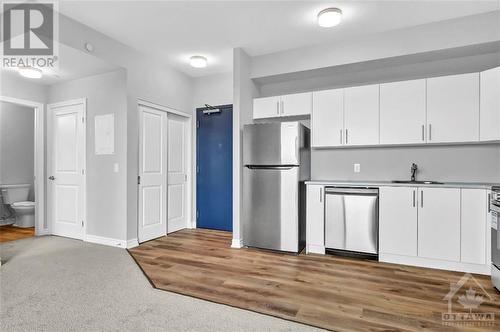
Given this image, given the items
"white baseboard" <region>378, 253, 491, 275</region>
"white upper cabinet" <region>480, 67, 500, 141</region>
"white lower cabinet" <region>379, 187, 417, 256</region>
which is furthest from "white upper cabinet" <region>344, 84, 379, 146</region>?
"white baseboard" <region>378, 253, 491, 275</region>

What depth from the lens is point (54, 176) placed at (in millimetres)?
4496

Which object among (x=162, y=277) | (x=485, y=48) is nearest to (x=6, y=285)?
(x=162, y=277)

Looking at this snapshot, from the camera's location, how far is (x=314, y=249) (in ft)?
11.4

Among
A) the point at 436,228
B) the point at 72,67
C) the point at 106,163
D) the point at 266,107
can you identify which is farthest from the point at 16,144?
the point at 436,228

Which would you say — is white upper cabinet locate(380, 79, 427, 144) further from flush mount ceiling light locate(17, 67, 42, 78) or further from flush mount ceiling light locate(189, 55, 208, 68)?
flush mount ceiling light locate(17, 67, 42, 78)

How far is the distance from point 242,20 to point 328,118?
1669mm

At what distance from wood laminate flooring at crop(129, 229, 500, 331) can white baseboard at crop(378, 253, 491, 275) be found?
0.28 ft

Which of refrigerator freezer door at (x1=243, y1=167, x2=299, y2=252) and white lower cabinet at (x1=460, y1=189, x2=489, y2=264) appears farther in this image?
refrigerator freezer door at (x1=243, y1=167, x2=299, y2=252)

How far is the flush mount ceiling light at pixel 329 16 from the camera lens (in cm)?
282

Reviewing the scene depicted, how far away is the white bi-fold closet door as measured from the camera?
4.01m

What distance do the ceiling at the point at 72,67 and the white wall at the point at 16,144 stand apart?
1893 mm

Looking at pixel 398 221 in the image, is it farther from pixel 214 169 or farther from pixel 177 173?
pixel 177 173

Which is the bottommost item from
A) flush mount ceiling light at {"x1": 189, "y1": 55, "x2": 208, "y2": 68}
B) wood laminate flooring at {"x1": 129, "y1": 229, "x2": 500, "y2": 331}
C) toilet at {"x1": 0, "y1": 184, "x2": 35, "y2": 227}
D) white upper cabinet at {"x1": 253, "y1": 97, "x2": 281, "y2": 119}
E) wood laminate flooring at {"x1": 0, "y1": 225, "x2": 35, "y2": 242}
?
wood laminate flooring at {"x1": 0, "y1": 225, "x2": 35, "y2": 242}

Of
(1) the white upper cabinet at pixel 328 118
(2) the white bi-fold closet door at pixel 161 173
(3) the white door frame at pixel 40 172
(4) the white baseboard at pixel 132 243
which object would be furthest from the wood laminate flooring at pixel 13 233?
(1) the white upper cabinet at pixel 328 118
